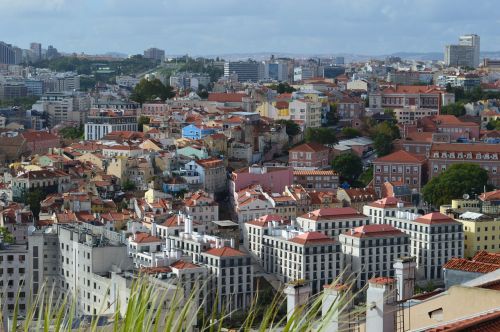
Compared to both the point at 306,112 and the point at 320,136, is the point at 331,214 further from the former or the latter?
the point at 306,112

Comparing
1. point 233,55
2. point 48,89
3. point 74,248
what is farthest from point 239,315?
point 233,55

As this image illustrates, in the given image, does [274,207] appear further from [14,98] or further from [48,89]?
[48,89]

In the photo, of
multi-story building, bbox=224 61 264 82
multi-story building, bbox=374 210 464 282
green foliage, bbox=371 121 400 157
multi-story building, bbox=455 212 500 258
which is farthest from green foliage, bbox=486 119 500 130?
multi-story building, bbox=224 61 264 82

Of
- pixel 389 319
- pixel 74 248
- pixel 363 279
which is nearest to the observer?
pixel 389 319

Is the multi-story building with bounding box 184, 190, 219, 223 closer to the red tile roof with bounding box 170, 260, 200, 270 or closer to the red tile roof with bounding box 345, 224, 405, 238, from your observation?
the red tile roof with bounding box 345, 224, 405, 238

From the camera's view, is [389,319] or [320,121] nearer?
[389,319]

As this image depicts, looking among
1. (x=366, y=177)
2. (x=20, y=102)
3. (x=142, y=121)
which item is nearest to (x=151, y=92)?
(x=142, y=121)
